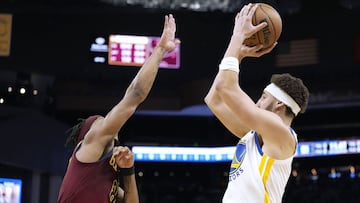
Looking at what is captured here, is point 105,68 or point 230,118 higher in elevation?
point 230,118

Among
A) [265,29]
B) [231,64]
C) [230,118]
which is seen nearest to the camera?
[231,64]

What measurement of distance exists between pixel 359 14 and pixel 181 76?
3450mm

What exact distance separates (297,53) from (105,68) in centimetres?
352

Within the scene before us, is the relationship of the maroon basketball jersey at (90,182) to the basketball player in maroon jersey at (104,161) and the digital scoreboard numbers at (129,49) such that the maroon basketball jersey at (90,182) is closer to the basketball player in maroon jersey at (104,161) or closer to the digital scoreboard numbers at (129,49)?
the basketball player in maroon jersey at (104,161)

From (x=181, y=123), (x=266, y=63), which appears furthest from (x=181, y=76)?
(x=181, y=123)

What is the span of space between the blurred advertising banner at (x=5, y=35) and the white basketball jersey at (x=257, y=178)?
8297 mm

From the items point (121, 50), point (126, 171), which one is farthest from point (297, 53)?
point (126, 171)

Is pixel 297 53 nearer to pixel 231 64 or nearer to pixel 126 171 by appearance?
pixel 126 171

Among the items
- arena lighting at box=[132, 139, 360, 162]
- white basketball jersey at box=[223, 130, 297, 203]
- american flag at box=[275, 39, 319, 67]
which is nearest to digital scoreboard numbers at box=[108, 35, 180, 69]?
american flag at box=[275, 39, 319, 67]

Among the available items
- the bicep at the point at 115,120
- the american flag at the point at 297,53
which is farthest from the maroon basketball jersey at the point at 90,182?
the american flag at the point at 297,53

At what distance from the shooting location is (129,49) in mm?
11062

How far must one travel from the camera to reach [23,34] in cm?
1103

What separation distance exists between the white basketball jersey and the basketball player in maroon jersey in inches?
26.0

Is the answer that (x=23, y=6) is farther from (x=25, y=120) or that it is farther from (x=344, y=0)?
(x=344, y=0)
